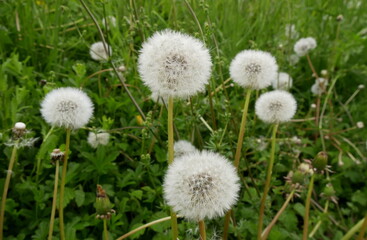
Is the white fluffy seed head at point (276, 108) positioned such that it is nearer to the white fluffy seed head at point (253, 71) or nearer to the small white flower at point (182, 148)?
the white fluffy seed head at point (253, 71)

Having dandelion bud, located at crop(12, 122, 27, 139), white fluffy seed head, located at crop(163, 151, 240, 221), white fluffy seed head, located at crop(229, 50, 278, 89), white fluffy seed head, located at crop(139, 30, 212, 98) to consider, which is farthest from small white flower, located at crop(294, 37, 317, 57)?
dandelion bud, located at crop(12, 122, 27, 139)

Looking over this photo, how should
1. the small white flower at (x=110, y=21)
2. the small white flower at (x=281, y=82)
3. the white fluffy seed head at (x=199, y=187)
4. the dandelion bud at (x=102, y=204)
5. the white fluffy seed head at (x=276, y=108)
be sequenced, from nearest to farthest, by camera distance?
1. the white fluffy seed head at (x=199, y=187)
2. the dandelion bud at (x=102, y=204)
3. the white fluffy seed head at (x=276, y=108)
4. the small white flower at (x=110, y=21)
5. the small white flower at (x=281, y=82)

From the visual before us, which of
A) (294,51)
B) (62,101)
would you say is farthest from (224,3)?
(62,101)

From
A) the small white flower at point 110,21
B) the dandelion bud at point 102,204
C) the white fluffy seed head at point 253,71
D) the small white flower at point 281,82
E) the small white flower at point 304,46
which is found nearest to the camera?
the dandelion bud at point 102,204

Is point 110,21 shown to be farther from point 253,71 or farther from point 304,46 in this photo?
point 304,46

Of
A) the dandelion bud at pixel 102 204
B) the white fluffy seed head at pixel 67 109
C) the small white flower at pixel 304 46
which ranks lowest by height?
the dandelion bud at pixel 102 204

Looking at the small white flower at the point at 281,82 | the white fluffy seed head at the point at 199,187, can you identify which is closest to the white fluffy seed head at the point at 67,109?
the white fluffy seed head at the point at 199,187

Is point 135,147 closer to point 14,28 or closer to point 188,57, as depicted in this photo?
point 188,57

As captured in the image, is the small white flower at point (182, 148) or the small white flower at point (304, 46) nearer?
the small white flower at point (182, 148)

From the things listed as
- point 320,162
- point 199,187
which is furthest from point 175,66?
point 320,162
